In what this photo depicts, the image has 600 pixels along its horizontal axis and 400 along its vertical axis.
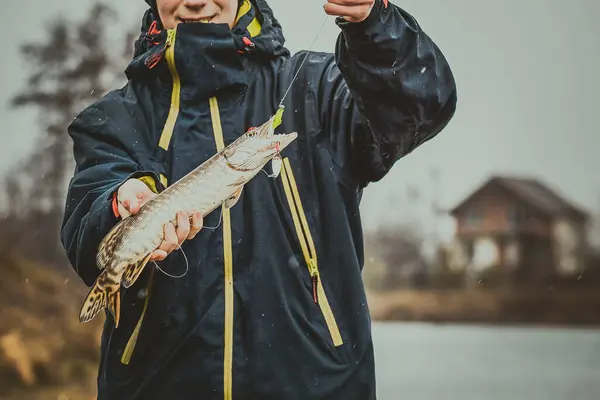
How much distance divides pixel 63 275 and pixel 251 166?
775 centimetres

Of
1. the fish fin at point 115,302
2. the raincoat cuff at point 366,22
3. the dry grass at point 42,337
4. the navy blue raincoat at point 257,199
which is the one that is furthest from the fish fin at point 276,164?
the dry grass at point 42,337

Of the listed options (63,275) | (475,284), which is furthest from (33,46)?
(475,284)

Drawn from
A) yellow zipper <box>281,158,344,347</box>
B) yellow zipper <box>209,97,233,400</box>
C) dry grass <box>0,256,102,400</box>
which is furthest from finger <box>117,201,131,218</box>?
dry grass <box>0,256,102,400</box>

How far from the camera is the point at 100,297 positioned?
162cm

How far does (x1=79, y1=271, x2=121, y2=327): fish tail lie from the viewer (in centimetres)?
162

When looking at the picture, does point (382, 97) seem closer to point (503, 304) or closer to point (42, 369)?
point (42, 369)

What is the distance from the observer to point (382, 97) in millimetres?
1670

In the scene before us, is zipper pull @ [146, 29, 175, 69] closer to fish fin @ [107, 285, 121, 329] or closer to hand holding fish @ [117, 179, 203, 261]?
hand holding fish @ [117, 179, 203, 261]

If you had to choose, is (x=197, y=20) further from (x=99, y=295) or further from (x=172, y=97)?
(x=99, y=295)

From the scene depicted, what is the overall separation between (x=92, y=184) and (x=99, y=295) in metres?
0.30

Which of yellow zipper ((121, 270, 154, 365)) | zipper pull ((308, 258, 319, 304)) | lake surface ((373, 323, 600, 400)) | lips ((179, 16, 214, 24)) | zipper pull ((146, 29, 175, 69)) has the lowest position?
lake surface ((373, 323, 600, 400))

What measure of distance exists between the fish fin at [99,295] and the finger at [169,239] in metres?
0.13

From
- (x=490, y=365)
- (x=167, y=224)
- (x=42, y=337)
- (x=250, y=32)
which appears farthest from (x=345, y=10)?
(x=490, y=365)

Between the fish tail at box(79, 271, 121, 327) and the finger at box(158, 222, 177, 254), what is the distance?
126 millimetres
